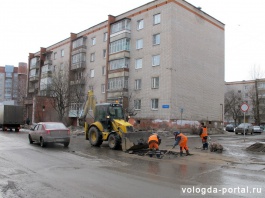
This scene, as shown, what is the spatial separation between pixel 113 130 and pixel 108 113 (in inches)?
40.8

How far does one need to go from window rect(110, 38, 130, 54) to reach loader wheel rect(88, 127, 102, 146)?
23.6 m

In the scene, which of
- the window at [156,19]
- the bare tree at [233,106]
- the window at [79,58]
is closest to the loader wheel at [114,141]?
the window at [156,19]

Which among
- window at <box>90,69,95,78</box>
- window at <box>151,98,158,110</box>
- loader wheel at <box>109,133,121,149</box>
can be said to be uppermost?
window at <box>90,69,95,78</box>

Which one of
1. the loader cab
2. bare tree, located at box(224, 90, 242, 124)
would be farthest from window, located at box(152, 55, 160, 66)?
bare tree, located at box(224, 90, 242, 124)

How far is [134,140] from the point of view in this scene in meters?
14.3

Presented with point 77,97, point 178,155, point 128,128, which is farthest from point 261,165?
point 77,97

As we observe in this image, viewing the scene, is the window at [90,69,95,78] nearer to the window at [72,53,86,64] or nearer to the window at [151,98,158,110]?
the window at [72,53,86,64]

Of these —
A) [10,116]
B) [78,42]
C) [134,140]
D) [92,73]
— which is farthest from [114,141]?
[78,42]

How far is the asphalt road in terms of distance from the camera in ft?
21.4

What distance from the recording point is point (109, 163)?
35.6 feet

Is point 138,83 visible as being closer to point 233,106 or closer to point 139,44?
point 139,44

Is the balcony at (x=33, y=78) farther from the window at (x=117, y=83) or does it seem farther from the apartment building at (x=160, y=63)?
Result: the window at (x=117, y=83)

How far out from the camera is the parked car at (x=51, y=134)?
52.1 feet

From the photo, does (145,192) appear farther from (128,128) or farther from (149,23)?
(149,23)
